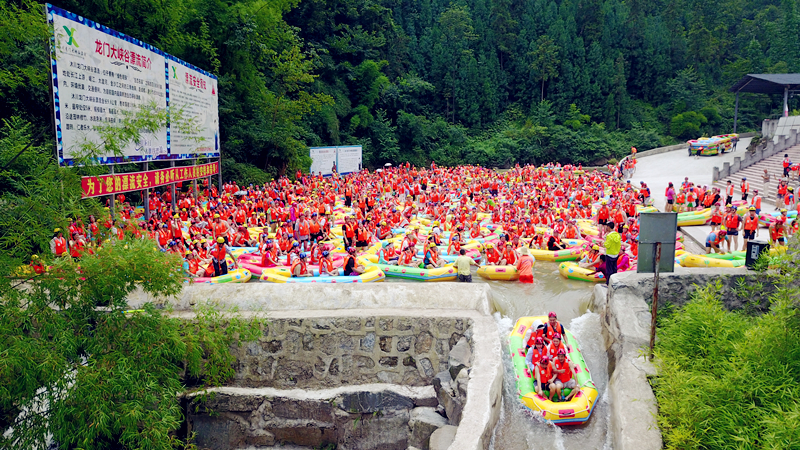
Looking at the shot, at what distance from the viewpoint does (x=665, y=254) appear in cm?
763

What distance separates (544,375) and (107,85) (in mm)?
11732

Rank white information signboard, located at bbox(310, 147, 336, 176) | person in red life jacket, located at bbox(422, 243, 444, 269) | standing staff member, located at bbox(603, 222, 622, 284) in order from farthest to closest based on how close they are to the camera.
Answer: white information signboard, located at bbox(310, 147, 336, 176), person in red life jacket, located at bbox(422, 243, 444, 269), standing staff member, located at bbox(603, 222, 622, 284)

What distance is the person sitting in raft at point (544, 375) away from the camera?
7965 mm

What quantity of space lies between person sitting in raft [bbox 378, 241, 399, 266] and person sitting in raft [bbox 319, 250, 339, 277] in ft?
6.28

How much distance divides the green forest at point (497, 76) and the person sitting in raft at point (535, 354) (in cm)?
2307

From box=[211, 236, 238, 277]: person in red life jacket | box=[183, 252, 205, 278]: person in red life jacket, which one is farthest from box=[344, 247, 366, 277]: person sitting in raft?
box=[183, 252, 205, 278]: person in red life jacket

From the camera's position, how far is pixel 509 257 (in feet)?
48.2

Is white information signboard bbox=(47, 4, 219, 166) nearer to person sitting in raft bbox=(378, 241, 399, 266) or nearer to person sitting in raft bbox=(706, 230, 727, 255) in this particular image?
person sitting in raft bbox=(378, 241, 399, 266)

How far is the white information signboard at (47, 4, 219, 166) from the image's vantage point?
11.1 meters

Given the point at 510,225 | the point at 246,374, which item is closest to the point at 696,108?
the point at 510,225

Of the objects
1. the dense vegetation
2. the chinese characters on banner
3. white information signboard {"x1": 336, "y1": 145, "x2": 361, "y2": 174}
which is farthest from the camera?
white information signboard {"x1": 336, "y1": 145, "x2": 361, "y2": 174}

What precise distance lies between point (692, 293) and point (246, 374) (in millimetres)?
7235

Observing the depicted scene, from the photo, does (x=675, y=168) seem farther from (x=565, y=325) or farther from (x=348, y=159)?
(x=565, y=325)

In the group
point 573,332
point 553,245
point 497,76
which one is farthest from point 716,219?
point 497,76
